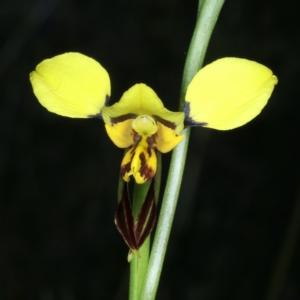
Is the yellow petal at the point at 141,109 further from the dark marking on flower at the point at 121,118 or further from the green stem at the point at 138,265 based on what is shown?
the green stem at the point at 138,265

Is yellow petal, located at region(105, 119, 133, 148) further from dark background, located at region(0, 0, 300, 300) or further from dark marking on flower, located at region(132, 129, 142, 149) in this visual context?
dark background, located at region(0, 0, 300, 300)

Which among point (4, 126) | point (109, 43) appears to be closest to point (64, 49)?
point (109, 43)

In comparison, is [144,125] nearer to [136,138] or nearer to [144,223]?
[136,138]

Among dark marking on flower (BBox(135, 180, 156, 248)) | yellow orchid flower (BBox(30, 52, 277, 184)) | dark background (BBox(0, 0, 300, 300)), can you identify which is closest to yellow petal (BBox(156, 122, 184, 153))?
yellow orchid flower (BBox(30, 52, 277, 184))

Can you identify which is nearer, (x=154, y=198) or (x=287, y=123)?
(x=154, y=198)

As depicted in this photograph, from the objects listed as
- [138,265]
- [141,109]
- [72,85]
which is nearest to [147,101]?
[141,109]

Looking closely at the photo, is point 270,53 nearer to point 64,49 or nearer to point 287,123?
point 287,123
